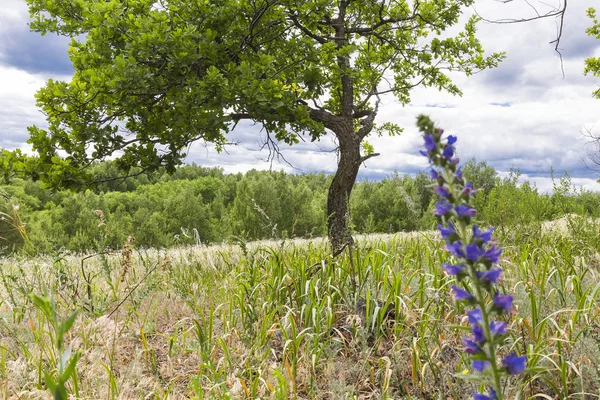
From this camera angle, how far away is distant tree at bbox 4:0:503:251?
262 inches

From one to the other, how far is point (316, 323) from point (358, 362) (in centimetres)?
43

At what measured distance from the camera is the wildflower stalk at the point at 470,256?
44.5 inches

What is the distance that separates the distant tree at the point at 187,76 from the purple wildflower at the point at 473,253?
15.9 ft

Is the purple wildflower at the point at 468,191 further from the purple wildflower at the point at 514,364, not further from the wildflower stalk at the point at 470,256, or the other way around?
the purple wildflower at the point at 514,364

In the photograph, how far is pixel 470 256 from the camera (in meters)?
1.12

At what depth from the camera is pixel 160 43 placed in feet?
21.7

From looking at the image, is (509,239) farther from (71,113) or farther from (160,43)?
(71,113)

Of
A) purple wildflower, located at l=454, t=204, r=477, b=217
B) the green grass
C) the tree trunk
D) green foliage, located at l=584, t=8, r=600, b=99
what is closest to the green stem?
purple wildflower, located at l=454, t=204, r=477, b=217

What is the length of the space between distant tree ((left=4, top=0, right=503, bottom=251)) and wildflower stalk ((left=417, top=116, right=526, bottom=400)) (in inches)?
188

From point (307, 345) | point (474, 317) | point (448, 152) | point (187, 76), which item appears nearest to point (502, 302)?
point (474, 317)

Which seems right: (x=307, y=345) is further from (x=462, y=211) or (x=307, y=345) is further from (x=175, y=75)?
(x=175, y=75)

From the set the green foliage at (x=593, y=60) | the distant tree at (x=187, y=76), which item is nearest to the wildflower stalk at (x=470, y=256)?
the distant tree at (x=187, y=76)

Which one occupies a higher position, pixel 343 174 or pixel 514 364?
pixel 343 174

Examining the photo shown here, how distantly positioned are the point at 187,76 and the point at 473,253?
6820 mm
